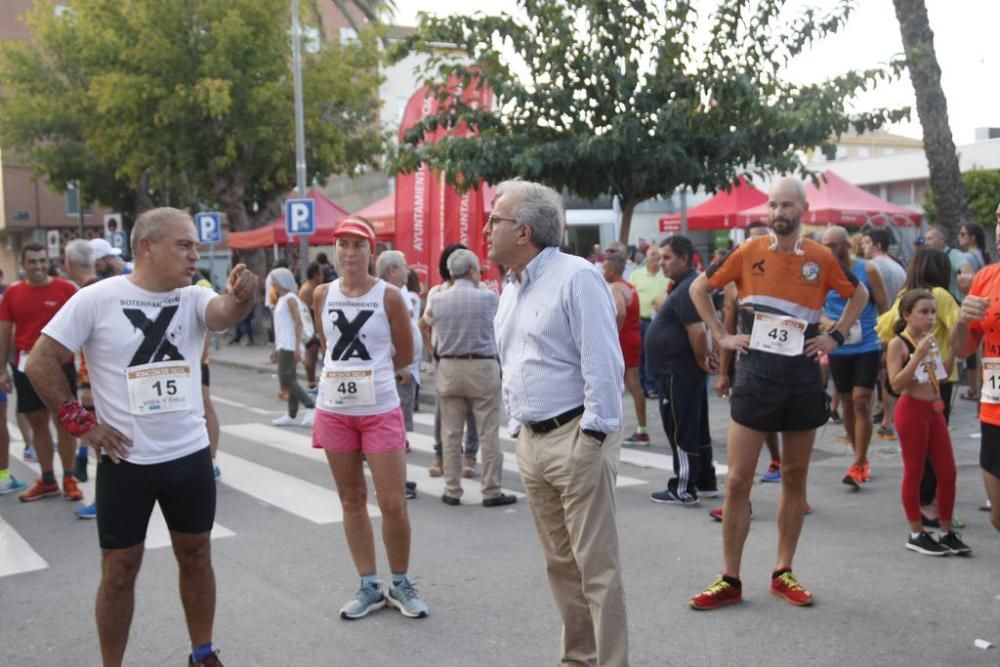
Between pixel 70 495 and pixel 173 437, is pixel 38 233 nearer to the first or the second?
pixel 70 495

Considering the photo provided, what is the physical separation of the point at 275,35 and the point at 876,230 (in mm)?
22829

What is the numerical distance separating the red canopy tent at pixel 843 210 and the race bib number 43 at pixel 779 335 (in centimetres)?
1396

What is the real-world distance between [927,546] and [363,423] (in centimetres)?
334

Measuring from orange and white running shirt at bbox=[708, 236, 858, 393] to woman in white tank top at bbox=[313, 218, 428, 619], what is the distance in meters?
1.80

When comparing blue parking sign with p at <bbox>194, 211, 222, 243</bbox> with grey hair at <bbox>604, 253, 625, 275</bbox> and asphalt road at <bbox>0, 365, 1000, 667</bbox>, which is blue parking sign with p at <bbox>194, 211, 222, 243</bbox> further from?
asphalt road at <bbox>0, 365, 1000, 667</bbox>

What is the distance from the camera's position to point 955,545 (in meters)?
6.11

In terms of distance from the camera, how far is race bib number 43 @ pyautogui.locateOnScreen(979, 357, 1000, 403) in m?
4.90

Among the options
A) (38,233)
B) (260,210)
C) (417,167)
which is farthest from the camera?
(38,233)

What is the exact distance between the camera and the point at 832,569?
5883 mm

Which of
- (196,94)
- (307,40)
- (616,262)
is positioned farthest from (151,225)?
(307,40)

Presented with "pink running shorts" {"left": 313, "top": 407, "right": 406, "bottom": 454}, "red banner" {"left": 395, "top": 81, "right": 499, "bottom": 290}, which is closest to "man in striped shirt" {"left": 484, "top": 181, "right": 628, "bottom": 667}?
"pink running shorts" {"left": 313, "top": 407, "right": 406, "bottom": 454}

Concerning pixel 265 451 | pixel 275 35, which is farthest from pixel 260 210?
pixel 265 451

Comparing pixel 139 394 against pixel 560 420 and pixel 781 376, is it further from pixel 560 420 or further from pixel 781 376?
pixel 781 376

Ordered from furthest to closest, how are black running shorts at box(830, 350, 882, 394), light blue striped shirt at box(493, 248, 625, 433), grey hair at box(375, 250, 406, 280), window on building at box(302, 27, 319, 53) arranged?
window on building at box(302, 27, 319, 53)
grey hair at box(375, 250, 406, 280)
black running shorts at box(830, 350, 882, 394)
light blue striped shirt at box(493, 248, 625, 433)
